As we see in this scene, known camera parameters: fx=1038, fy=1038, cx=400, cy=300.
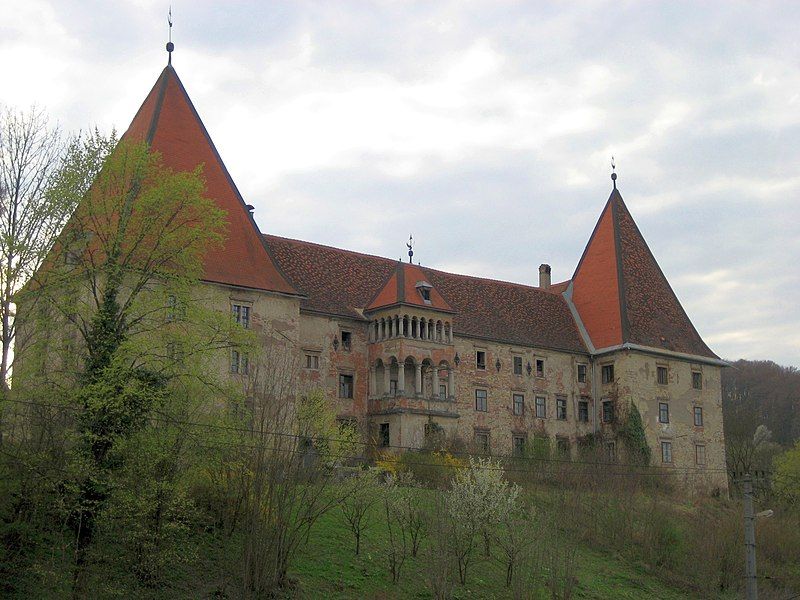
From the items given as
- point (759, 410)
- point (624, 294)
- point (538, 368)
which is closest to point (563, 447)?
point (538, 368)

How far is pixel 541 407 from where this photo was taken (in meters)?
50.2

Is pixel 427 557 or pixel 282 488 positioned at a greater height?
pixel 282 488

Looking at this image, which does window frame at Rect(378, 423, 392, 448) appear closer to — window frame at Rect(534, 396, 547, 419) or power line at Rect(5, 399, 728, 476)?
power line at Rect(5, 399, 728, 476)

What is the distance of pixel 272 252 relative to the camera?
145 feet

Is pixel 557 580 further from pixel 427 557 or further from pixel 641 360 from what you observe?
pixel 641 360

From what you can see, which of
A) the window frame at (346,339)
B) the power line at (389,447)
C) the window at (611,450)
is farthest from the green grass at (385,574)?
the window at (611,450)

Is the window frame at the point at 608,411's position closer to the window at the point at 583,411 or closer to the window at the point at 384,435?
the window at the point at 583,411

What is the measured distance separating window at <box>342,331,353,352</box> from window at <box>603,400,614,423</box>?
14629 millimetres

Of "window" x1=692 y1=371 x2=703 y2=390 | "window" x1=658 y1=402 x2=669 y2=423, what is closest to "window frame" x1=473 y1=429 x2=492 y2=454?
"window" x1=658 y1=402 x2=669 y2=423

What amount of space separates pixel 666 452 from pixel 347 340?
57.1ft


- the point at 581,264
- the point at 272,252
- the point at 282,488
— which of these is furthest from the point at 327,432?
the point at 581,264

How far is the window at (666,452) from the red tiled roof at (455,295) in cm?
608

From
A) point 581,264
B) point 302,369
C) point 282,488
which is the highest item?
point 581,264

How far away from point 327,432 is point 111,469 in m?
5.93
